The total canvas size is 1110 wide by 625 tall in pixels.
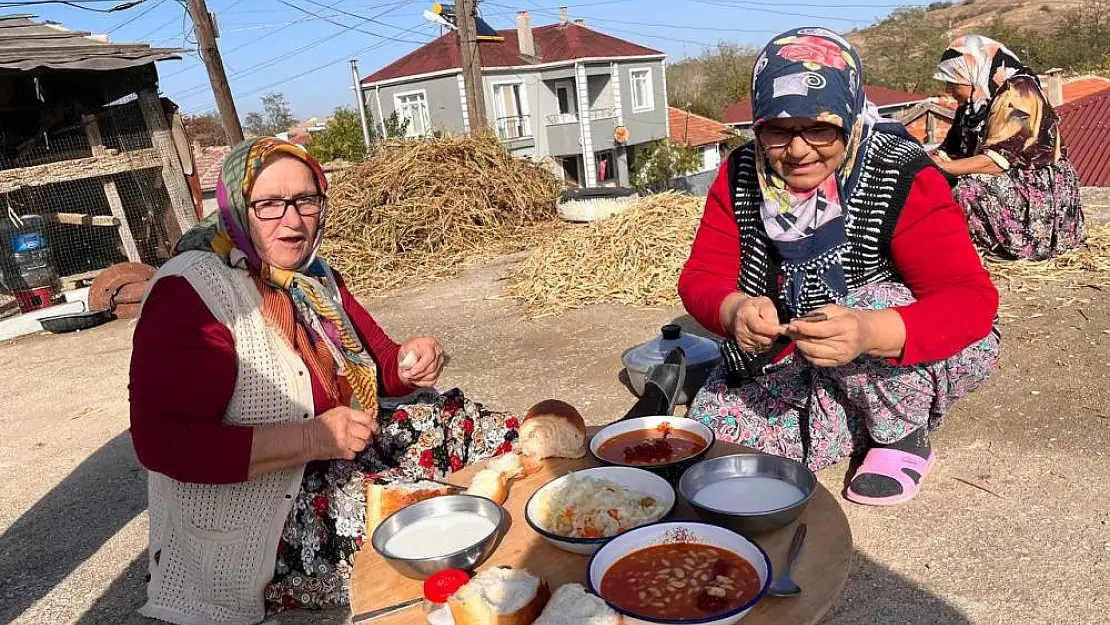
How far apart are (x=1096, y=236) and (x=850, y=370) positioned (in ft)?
14.2

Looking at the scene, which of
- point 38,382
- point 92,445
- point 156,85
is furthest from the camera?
point 156,85

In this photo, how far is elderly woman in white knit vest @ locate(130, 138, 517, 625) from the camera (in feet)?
6.59

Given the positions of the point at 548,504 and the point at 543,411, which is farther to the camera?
the point at 543,411

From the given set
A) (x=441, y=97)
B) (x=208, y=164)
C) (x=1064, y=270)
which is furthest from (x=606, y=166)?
(x=1064, y=270)

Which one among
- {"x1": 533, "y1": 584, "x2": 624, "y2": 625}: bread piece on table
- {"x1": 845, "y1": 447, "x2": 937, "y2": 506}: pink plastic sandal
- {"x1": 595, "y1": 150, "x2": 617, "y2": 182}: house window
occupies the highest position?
{"x1": 533, "y1": 584, "x2": 624, "y2": 625}: bread piece on table

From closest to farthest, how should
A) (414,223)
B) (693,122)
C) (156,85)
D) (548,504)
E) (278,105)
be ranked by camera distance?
(548,504)
(414,223)
(156,85)
(693,122)
(278,105)

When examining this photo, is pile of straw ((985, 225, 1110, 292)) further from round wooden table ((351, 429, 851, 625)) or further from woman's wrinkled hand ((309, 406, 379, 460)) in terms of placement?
woman's wrinkled hand ((309, 406, 379, 460))

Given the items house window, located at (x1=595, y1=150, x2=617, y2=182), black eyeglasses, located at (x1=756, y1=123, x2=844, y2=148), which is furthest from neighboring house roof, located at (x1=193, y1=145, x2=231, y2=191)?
black eyeglasses, located at (x1=756, y1=123, x2=844, y2=148)

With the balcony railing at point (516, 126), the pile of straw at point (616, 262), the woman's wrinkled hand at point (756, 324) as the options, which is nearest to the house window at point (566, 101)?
the balcony railing at point (516, 126)

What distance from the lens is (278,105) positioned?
85.5m

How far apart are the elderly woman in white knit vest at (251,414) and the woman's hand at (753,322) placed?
1.13 meters

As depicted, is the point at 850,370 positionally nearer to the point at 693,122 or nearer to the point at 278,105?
the point at 693,122

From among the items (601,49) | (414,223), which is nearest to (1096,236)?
(414,223)

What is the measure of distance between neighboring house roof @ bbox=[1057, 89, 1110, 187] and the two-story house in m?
20.2
